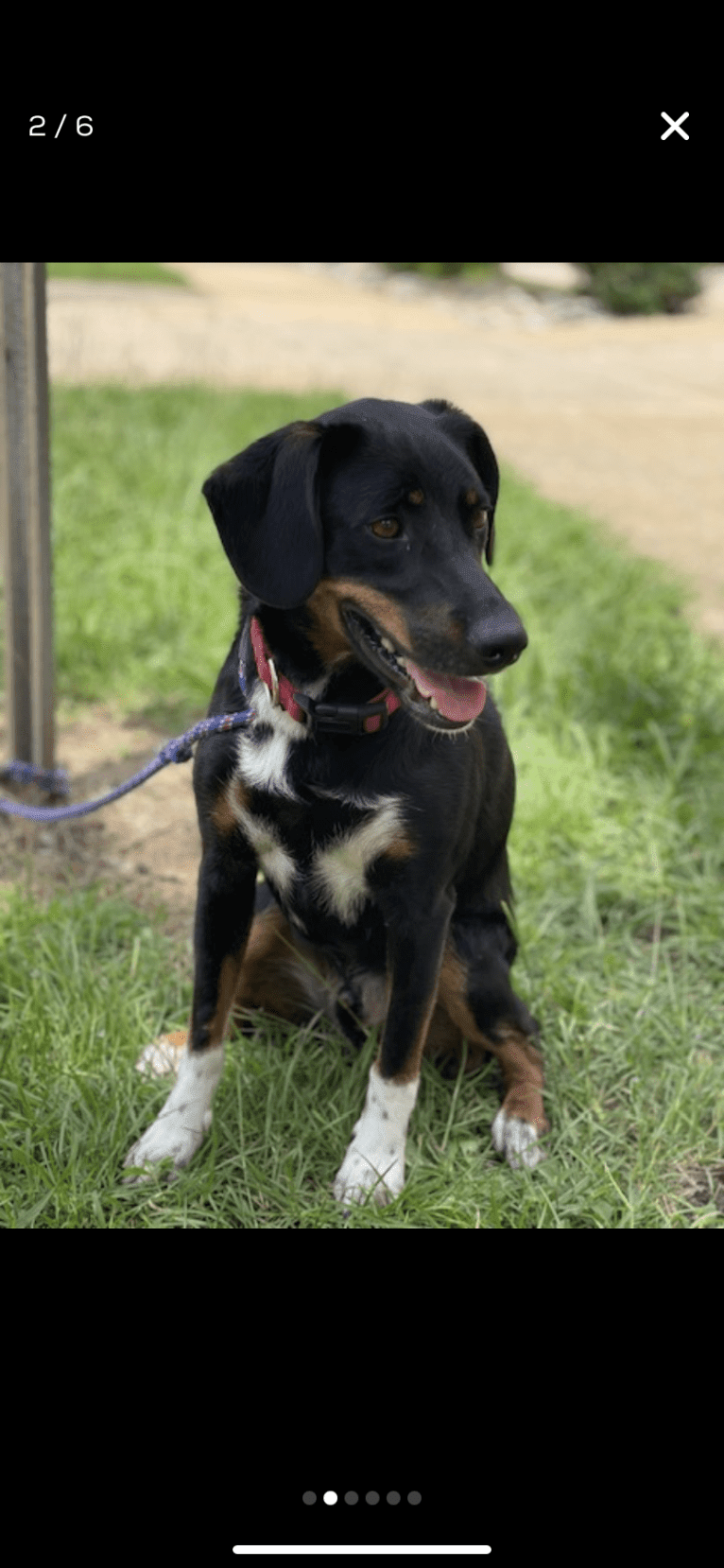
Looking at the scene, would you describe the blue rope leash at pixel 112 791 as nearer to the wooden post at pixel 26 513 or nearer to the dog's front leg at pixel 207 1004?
the wooden post at pixel 26 513

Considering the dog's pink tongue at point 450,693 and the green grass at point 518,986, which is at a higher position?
the dog's pink tongue at point 450,693

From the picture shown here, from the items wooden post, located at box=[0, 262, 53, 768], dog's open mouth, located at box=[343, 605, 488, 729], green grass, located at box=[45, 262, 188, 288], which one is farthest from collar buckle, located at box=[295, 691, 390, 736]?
green grass, located at box=[45, 262, 188, 288]

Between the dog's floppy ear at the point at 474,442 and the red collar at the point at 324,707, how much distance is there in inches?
13.5

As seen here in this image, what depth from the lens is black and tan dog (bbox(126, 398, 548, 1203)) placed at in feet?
6.91

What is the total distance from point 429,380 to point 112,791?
8684 mm

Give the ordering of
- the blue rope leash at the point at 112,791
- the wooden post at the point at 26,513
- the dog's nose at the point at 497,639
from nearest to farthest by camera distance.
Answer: the dog's nose at the point at 497,639
the blue rope leash at the point at 112,791
the wooden post at the point at 26,513

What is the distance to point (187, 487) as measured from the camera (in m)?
6.74

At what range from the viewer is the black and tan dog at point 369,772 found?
211 cm

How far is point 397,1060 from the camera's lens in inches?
95.6

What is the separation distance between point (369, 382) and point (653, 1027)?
872cm

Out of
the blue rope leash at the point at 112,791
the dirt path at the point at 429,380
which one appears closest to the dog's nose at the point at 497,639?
the blue rope leash at the point at 112,791
